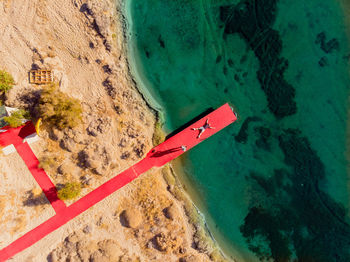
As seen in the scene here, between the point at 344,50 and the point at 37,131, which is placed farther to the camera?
the point at 344,50

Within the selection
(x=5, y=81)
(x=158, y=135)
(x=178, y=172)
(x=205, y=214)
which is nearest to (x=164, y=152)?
(x=158, y=135)

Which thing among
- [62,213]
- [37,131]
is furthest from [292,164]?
[37,131]

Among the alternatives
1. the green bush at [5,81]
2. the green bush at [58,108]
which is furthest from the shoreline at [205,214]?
the green bush at [5,81]

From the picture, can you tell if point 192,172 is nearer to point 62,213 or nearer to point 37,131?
point 62,213

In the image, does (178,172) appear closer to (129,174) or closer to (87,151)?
(129,174)

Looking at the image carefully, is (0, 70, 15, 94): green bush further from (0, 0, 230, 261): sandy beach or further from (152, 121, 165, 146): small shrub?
(152, 121, 165, 146): small shrub

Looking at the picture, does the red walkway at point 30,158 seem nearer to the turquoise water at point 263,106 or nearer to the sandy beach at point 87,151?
the sandy beach at point 87,151

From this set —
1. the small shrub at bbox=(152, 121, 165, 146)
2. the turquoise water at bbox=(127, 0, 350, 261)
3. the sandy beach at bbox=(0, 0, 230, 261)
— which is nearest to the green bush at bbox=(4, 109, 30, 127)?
the sandy beach at bbox=(0, 0, 230, 261)
